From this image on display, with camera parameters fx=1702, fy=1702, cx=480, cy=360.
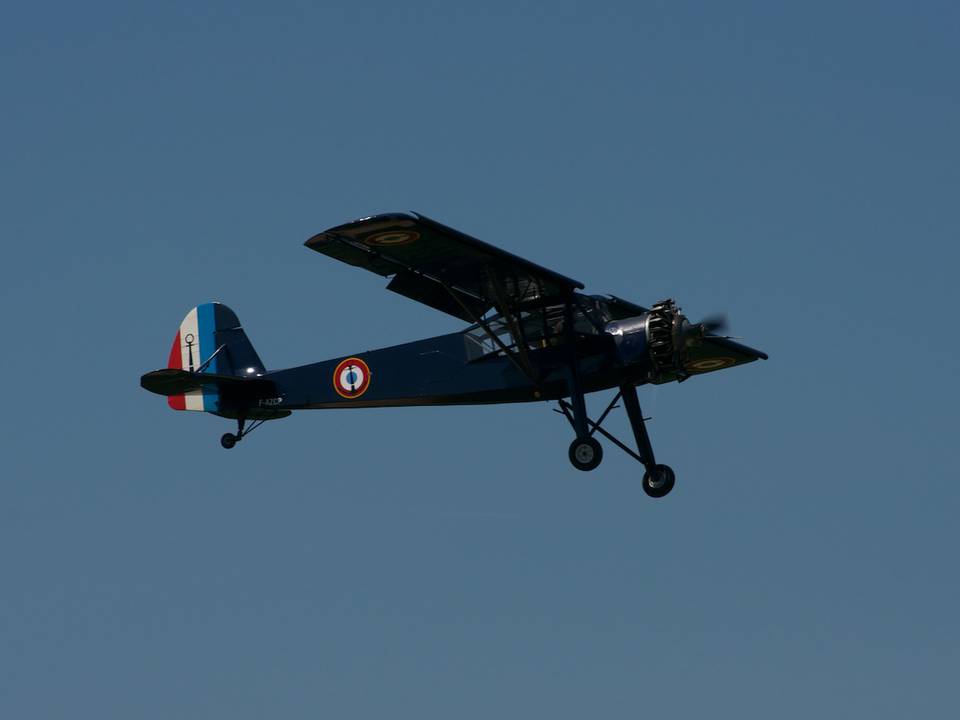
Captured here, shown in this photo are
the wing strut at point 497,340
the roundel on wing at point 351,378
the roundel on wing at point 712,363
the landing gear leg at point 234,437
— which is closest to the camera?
the wing strut at point 497,340

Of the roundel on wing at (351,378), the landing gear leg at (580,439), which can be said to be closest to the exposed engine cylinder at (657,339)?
the landing gear leg at (580,439)

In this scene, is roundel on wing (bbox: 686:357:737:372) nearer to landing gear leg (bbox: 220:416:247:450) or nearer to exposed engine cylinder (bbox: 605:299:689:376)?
exposed engine cylinder (bbox: 605:299:689:376)

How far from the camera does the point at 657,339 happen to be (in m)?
21.2

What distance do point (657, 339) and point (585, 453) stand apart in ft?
5.55

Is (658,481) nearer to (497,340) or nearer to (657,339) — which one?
(657,339)

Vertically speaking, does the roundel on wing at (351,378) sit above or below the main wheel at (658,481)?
above

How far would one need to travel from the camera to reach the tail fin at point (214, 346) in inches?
1048

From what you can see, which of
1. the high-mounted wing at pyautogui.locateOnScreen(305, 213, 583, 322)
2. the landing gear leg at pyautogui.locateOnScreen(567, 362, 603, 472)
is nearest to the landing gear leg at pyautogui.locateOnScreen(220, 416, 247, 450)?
the high-mounted wing at pyautogui.locateOnScreen(305, 213, 583, 322)

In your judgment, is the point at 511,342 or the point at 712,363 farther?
the point at 712,363

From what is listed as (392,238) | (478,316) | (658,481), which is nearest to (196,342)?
(478,316)

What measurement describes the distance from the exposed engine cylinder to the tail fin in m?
7.07

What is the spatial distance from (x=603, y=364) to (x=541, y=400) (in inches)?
41.4

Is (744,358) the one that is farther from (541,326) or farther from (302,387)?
(302,387)

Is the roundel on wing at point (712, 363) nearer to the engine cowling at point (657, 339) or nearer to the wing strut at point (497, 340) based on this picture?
the engine cowling at point (657, 339)
